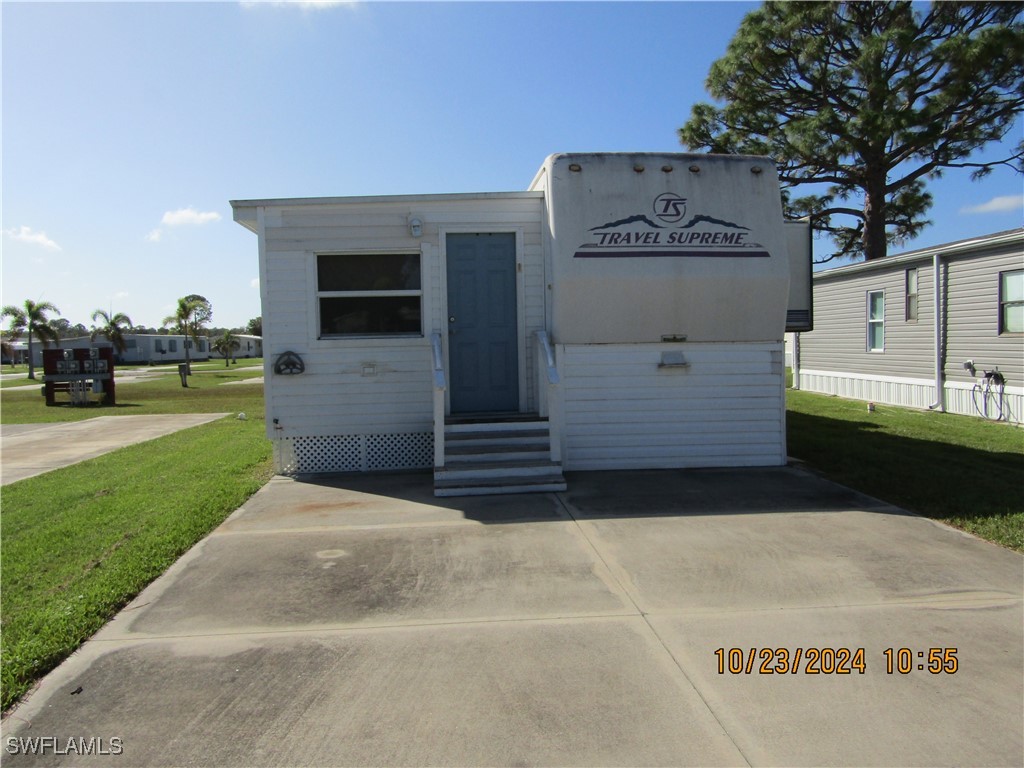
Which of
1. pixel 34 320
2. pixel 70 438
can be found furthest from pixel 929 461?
pixel 34 320

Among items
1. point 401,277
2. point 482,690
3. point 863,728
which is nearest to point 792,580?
point 863,728

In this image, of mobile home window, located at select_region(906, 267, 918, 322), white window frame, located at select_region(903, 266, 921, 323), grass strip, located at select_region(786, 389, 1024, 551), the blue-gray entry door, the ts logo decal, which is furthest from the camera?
mobile home window, located at select_region(906, 267, 918, 322)

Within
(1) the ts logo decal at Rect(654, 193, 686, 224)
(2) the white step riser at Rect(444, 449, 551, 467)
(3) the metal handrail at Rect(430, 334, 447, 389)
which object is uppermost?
(1) the ts logo decal at Rect(654, 193, 686, 224)

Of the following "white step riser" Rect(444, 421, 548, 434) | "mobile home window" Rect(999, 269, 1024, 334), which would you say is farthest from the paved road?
"mobile home window" Rect(999, 269, 1024, 334)

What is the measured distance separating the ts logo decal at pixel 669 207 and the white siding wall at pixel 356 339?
1.45 m

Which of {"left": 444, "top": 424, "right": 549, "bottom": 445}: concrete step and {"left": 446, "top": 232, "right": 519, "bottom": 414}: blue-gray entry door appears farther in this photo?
{"left": 446, "top": 232, "right": 519, "bottom": 414}: blue-gray entry door

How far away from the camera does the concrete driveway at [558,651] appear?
283cm

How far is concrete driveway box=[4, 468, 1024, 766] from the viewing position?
111 inches

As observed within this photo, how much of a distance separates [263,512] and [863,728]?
17.9ft

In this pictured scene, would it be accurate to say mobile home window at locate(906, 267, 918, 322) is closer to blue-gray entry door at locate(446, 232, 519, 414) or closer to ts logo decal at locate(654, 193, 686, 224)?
ts logo decal at locate(654, 193, 686, 224)

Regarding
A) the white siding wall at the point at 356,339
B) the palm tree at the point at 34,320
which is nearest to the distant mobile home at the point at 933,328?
the white siding wall at the point at 356,339

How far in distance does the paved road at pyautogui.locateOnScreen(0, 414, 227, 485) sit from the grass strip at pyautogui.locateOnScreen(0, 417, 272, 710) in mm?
741

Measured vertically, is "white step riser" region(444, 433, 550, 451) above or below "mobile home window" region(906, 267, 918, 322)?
below

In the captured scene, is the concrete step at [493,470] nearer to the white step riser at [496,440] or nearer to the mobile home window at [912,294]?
the white step riser at [496,440]
